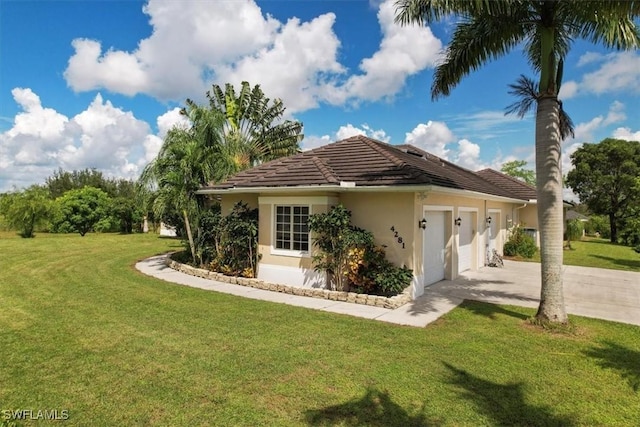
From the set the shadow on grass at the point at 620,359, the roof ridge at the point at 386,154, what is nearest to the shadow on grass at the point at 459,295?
the shadow on grass at the point at 620,359

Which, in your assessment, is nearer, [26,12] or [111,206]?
[26,12]

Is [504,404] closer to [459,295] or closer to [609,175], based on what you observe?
[459,295]

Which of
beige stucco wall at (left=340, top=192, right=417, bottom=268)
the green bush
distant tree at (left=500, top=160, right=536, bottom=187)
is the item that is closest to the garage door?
beige stucco wall at (left=340, top=192, right=417, bottom=268)

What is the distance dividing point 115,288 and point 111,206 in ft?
103

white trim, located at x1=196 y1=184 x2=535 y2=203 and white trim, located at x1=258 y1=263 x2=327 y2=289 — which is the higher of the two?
white trim, located at x1=196 y1=184 x2=535 y2=203

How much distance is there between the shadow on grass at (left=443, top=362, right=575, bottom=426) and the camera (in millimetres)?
4359

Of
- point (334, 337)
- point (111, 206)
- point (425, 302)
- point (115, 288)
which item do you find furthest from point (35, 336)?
point (111, 206)

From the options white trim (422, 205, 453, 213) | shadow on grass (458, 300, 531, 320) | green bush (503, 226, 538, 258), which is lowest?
shadow on grass (458, 300, 531, 320)

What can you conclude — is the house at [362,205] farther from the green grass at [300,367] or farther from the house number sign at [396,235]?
the green grass at [300,367]

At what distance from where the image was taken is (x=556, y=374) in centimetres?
568

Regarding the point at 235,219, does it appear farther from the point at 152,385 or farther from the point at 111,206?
the point at 111,206

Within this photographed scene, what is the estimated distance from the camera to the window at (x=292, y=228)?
11.8 m

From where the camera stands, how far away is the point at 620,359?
632cm

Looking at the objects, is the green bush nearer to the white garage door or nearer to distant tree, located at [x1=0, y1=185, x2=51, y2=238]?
the white garage door
